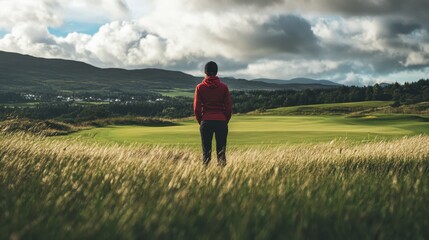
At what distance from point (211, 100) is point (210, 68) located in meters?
0.73

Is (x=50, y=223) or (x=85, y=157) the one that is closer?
(x=50, y=223)

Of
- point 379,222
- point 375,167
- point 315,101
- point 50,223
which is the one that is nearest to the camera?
point 50,223

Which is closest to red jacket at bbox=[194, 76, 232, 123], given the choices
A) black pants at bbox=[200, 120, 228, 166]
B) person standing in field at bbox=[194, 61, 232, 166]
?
person standing in field at bbox=[194, 61, 232, 166]

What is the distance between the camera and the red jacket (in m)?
10.1

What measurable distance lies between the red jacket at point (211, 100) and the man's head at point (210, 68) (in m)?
0.10

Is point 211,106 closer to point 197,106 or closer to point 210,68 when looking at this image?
point 197,106

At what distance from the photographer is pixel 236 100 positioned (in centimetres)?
16550

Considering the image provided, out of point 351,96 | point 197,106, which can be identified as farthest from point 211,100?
point 351,96

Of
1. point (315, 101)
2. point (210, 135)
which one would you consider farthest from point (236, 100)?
point (210, 135)

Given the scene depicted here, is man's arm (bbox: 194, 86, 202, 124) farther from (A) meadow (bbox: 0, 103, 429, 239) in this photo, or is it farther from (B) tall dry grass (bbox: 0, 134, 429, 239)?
(B) tall dry grass (bbox: 0, 134, 429, 239)

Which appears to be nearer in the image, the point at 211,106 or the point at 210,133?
the point at 211,106

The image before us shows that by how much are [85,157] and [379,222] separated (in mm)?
5627

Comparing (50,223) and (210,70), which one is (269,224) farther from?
(210,70)

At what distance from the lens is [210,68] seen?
10.0 m
